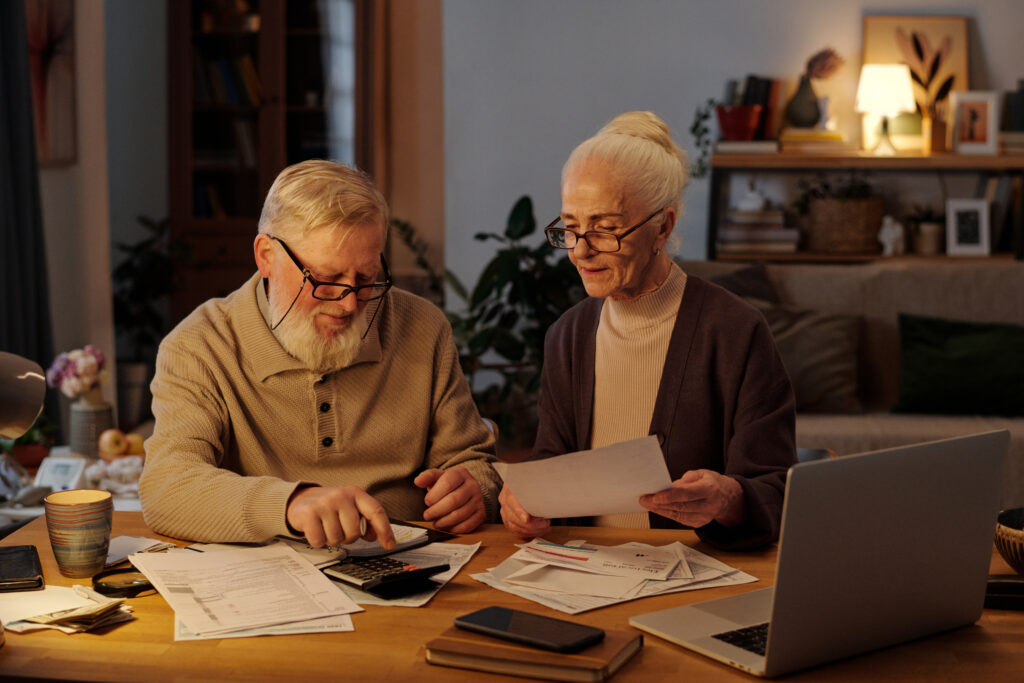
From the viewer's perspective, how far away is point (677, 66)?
474 cm

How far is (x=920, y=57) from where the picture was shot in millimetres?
4574

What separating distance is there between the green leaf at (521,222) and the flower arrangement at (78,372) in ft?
5.04

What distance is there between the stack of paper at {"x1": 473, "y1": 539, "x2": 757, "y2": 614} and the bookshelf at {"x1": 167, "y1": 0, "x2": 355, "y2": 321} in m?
4.51

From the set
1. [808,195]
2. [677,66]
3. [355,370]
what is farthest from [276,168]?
[355,370]

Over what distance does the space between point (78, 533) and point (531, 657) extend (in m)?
0.66

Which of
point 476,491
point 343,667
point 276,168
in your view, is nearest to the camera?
point 343,667

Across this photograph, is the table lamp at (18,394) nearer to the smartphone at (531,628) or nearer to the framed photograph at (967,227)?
the smartphone at (531,628)

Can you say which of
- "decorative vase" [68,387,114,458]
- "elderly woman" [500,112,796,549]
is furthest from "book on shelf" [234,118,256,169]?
"elderly woman" [500,112,796,549]

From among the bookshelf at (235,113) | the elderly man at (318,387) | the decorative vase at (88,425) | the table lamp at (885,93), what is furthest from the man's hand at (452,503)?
the bookshelf at (235,113)

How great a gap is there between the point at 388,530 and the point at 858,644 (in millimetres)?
595

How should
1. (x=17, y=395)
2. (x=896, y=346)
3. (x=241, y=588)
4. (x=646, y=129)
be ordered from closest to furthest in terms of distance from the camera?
(x=17, y=395) < (x=241, y=588) < (x=646, y=129) < (x=896, y=346)

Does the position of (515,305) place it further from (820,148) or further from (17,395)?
(17,395)

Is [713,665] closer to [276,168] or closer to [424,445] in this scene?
[424,445]

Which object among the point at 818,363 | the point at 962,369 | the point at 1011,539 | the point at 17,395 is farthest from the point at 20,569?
the point at 962,369
